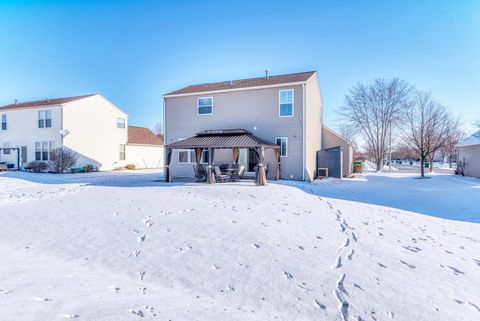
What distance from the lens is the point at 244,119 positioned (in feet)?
59.5

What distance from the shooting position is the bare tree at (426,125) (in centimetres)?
2164

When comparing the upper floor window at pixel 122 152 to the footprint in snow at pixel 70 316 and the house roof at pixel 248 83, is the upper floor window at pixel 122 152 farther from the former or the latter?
the footprint in snow at pixel 70 316

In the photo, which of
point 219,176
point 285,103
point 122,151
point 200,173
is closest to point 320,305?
point 219,176

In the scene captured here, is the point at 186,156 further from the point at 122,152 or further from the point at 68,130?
the point at 122,152

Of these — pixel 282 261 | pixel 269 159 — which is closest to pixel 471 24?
pixel 269 159

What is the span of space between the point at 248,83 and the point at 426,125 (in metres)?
16.2

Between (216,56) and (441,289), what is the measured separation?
56.7 feet

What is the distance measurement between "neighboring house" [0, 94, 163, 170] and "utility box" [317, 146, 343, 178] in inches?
816

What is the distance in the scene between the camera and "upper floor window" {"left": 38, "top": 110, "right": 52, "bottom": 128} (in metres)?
24.1

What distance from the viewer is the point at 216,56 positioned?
18203 millimetres

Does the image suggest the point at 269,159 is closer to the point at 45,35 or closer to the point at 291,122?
the point at 291,122

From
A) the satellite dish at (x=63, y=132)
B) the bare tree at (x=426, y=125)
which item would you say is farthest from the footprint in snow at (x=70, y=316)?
the satellite dish at (x=63, y=132)

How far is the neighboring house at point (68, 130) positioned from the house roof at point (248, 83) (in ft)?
35.7

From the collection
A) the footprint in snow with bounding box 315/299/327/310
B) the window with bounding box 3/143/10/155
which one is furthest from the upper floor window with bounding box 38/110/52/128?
the footprint in snow with bounding box 315/299/327/310
